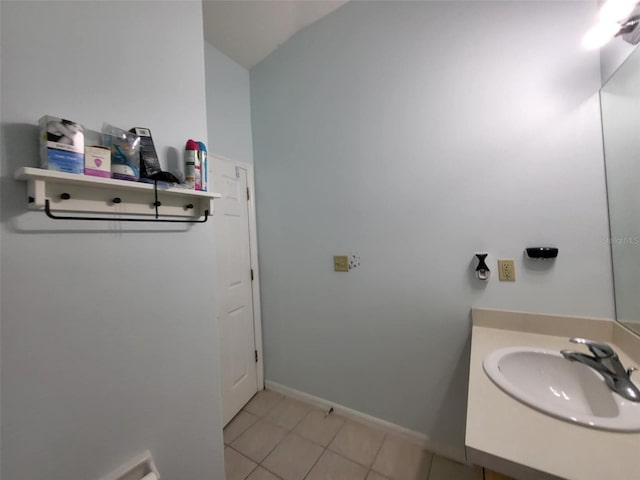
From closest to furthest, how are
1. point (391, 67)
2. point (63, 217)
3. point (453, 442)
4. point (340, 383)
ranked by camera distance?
point (63, 217), point (453, 442), point (391, 67), point (340, 383)

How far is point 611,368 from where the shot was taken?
2.72 ft

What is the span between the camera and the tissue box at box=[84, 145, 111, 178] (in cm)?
71

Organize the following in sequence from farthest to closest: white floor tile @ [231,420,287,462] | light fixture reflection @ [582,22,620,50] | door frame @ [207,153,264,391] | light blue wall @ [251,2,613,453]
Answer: door frame @ [207,153,264,391]
white floor tile @ [231,420,287,462]
light blue wall @ [251,2,613,453]
light fixture reflection @ [582,22,620,50]

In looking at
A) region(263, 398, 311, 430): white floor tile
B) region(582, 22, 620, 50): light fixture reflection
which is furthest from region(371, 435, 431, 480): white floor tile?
region(582, 22, 620, 50): light fixture reflection

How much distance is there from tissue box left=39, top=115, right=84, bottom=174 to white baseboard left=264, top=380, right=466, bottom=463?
2.06 metres

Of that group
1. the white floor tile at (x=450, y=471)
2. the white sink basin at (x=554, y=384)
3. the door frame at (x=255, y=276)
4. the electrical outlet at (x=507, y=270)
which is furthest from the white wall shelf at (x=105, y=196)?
the white floor tile at (x=450, y=471)

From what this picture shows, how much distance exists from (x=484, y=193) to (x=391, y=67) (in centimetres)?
100

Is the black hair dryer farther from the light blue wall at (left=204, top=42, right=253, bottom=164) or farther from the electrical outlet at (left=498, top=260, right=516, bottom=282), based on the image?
the light blue wall at (left=204, top=42, right=253, bottom=164)

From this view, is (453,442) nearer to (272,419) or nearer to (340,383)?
(340,383)

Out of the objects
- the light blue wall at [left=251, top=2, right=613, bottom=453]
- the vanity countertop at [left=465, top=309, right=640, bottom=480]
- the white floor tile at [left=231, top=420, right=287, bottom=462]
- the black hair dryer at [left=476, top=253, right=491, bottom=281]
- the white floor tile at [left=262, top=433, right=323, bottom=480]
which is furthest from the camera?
the white floor tile at [left=231, top=420, right=287, bottom=462]

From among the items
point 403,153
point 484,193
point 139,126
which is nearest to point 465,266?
point 484,193

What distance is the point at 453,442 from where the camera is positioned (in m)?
1.44

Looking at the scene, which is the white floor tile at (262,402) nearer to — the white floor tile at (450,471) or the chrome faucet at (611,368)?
the white floor tile at (450,471)

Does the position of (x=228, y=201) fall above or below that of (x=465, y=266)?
above
